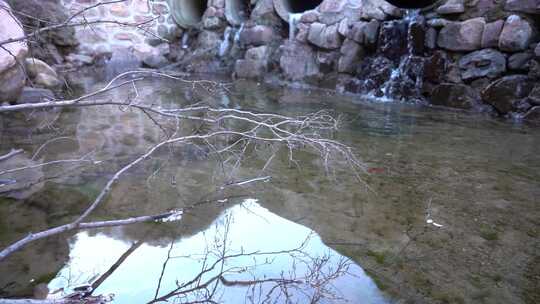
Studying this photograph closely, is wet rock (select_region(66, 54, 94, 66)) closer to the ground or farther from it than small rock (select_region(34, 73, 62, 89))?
farther from it

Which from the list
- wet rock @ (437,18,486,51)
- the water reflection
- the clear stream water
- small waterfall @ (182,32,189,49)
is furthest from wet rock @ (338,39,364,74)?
the water reflection

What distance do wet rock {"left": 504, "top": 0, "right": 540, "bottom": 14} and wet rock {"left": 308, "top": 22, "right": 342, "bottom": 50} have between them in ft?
8.94

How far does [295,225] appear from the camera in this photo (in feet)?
7.55

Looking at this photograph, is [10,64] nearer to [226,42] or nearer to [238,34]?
[238,34]

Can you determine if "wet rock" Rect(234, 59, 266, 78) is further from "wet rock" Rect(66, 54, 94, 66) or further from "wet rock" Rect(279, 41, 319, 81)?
"wet rock" Rect(66, 54, 94, 66)

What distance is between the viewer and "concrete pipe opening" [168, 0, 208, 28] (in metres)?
10.9

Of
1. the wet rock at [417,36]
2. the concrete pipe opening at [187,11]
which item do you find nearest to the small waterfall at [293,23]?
the wet rock at [417,36]

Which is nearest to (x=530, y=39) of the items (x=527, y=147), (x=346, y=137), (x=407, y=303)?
(x=527, y=147)

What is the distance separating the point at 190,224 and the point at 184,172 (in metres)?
0.83

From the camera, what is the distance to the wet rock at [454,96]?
18.2 ft

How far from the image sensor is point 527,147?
3.85 m

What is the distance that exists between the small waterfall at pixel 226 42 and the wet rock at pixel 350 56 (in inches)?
132

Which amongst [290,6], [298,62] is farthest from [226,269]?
[290,6]

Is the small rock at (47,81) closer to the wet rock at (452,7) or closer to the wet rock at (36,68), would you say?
the wet rock at (36,68)
